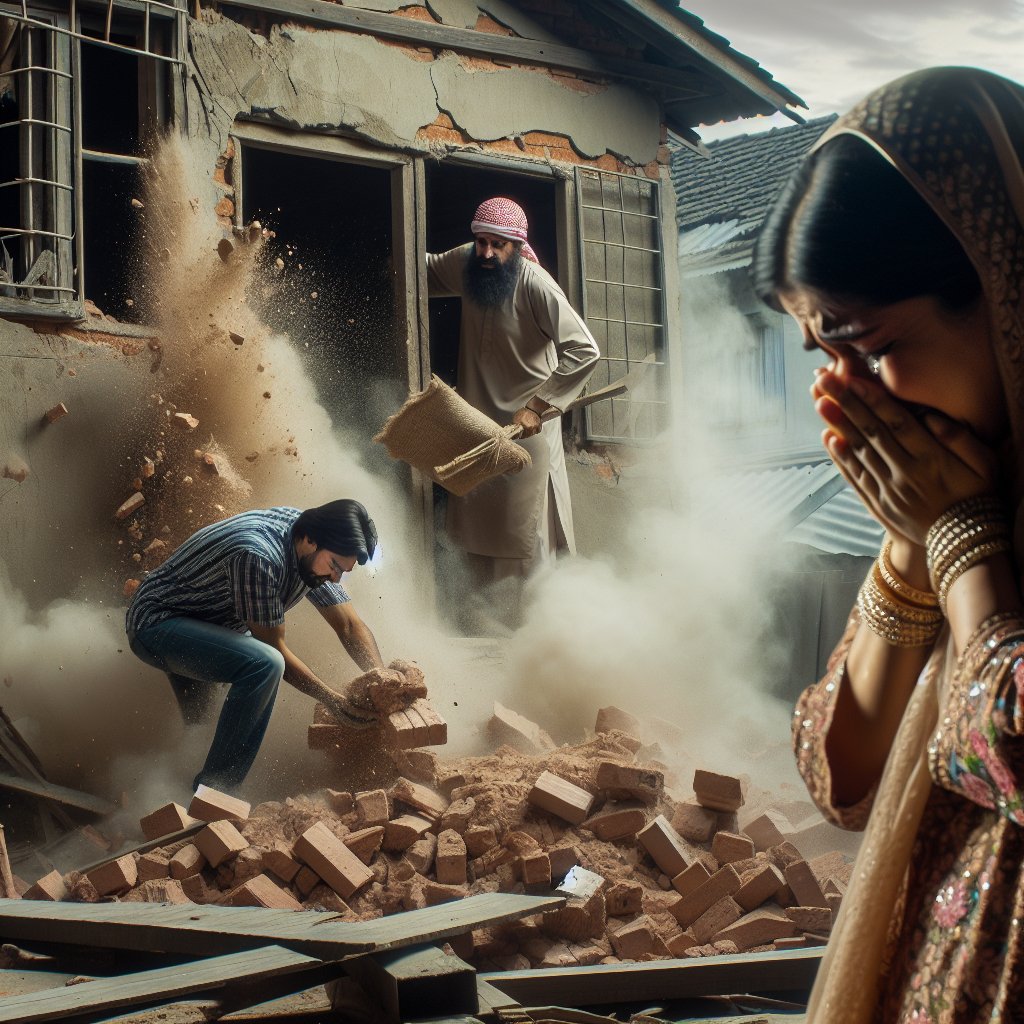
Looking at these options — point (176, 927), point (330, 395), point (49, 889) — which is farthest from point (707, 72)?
point (176, 927)

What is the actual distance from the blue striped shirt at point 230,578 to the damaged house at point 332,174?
72cm

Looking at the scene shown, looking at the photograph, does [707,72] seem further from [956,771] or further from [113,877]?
[956,771]

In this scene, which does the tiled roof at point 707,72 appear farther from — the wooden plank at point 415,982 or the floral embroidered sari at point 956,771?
the floral embroidered sari at point 956,771

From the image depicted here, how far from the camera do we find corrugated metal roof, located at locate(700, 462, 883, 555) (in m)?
13.2

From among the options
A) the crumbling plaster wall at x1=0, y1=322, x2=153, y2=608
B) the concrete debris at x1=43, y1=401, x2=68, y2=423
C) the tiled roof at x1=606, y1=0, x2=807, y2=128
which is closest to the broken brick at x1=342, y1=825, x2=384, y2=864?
the crumbling plaster wall at x1=0, y1=322, x2=153, y2=608

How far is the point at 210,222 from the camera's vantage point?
7527 mm

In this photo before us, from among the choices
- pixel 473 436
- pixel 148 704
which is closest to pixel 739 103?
pixel 473 436

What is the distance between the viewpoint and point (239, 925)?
4.25 metres

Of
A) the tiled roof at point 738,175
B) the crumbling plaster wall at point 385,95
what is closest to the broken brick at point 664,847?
the crumbling plaster wall at point 385,95

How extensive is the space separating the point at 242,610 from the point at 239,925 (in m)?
2.37

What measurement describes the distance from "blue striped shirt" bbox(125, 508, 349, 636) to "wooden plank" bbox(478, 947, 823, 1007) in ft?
8.92

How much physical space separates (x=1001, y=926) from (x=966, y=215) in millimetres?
704

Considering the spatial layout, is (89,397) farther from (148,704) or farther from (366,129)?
(366,129)

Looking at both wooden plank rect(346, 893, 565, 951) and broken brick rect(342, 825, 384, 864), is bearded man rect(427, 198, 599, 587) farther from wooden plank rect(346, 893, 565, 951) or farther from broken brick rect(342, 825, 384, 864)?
wooden plank rect(346, 893, 565, 951)
